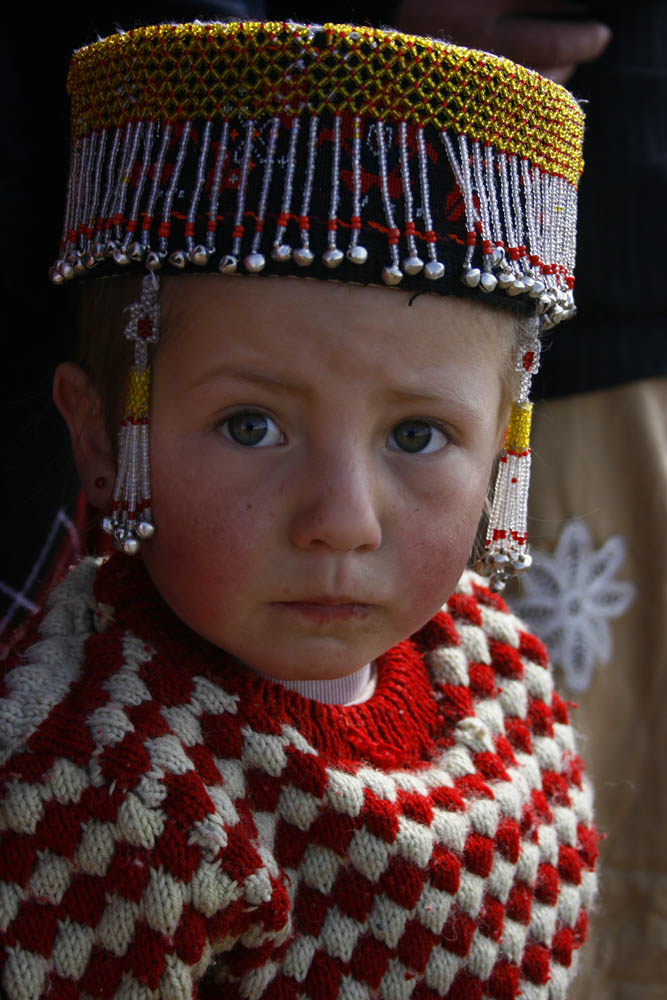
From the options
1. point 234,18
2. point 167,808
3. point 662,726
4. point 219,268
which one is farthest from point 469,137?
point 662,726

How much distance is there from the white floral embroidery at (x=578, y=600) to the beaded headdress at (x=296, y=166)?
0.71 meters

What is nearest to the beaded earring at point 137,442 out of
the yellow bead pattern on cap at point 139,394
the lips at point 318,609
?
the yellow bead pattern on cap at point 139,394

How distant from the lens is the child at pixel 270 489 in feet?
2.83

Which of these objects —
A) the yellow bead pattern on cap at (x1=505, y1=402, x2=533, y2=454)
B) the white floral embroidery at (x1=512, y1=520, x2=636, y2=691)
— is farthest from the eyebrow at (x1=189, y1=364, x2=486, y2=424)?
the white floral embroidery at (x1=512, y1=520, x2=636, y2=691)

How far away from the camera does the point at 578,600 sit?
5.23 ft

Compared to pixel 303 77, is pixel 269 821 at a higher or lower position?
lower

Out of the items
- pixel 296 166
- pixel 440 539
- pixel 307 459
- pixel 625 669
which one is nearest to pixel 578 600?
pixel 625 669

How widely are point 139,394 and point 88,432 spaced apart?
0.14 m

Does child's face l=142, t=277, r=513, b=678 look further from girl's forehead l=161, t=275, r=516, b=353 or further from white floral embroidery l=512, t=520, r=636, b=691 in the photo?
white floral embroidery l=512, t=520, r=636, b=691

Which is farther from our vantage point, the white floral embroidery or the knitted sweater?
the white floral embroidery

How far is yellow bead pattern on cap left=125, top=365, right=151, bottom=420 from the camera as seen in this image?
0.95 metres

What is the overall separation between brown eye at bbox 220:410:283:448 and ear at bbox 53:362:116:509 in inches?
7.5

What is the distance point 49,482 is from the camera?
54.7 inches

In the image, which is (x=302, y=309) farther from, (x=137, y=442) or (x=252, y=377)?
(x=137, y=442)
